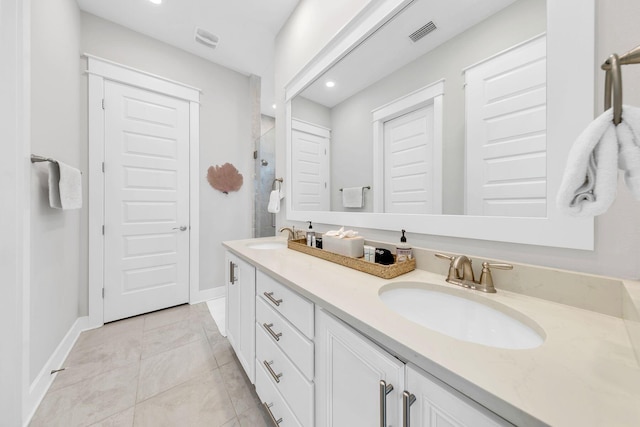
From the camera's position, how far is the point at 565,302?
2.19 feet

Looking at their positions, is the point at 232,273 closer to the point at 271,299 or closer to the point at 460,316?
the point at 271,299

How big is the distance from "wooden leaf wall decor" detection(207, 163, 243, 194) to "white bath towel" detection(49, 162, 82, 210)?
4.04 ft

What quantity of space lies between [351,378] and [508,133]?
973mm

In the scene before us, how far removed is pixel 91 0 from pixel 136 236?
211 centimetres

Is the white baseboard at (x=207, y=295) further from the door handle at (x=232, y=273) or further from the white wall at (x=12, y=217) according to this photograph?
the white wall at (x=12, y=217)

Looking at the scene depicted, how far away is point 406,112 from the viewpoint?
1.12 m

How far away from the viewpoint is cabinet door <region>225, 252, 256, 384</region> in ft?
4.15

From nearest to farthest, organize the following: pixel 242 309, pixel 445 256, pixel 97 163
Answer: pixel 445 256, pixel 242 309, pixel 97 163

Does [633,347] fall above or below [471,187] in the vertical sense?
below

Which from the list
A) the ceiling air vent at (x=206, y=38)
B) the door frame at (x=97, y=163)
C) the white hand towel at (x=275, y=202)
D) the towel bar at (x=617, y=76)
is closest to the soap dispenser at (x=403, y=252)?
the towel bar at (x=617, y=76)

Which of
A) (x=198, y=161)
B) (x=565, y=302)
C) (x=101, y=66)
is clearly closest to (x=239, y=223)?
(x=198, y=161)

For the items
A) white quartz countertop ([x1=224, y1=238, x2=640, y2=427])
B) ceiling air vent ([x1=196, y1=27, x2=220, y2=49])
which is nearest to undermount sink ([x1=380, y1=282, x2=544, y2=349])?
white quartz countertop ([x1=224, y1=238, x2=640, y2=427])

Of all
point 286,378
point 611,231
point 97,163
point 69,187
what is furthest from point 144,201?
point 611,231

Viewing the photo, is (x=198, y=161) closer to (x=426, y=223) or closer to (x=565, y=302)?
(x=426, y=223)
